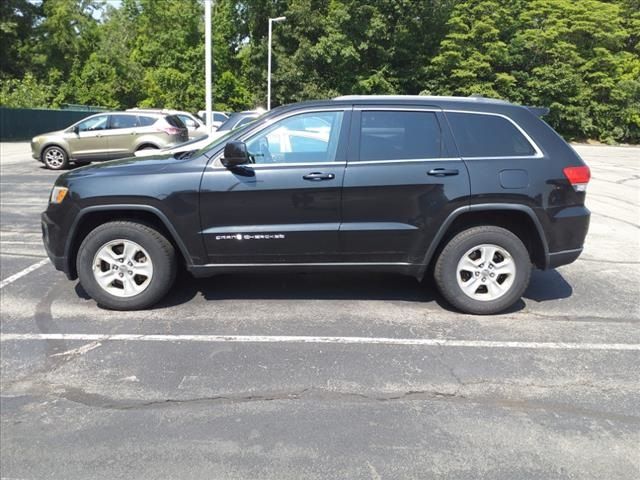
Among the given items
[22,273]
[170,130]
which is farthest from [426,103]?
[170,130]

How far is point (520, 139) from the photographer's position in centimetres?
464

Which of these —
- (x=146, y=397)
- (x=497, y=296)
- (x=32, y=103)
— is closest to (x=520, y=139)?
(x=497, y=296)

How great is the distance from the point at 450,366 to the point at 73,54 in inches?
1890

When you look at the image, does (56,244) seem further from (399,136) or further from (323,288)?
(399,136)

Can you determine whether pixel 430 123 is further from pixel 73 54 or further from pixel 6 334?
pixel 73 54

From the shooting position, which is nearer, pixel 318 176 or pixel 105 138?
pixel 318 176

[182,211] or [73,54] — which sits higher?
[73,54]

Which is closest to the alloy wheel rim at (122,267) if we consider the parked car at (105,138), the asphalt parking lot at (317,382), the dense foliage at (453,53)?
the asphalt parking lot at (317,382)

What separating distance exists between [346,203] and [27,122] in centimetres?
2818

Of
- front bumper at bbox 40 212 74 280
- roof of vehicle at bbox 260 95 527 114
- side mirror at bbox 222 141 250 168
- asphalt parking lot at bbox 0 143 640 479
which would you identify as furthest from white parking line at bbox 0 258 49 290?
roof of vehicle at bbox 260 95 527 114

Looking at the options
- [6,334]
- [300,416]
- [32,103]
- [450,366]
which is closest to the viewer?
[300,416]

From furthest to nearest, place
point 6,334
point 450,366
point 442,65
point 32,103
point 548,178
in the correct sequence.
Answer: point 442,65, point 32,103, point 548,178, point 6,334, point 450,366

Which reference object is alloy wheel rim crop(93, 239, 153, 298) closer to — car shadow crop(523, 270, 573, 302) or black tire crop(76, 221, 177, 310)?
black tire crop(76, 221, 177, 310)

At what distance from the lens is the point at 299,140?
15.1 ft
